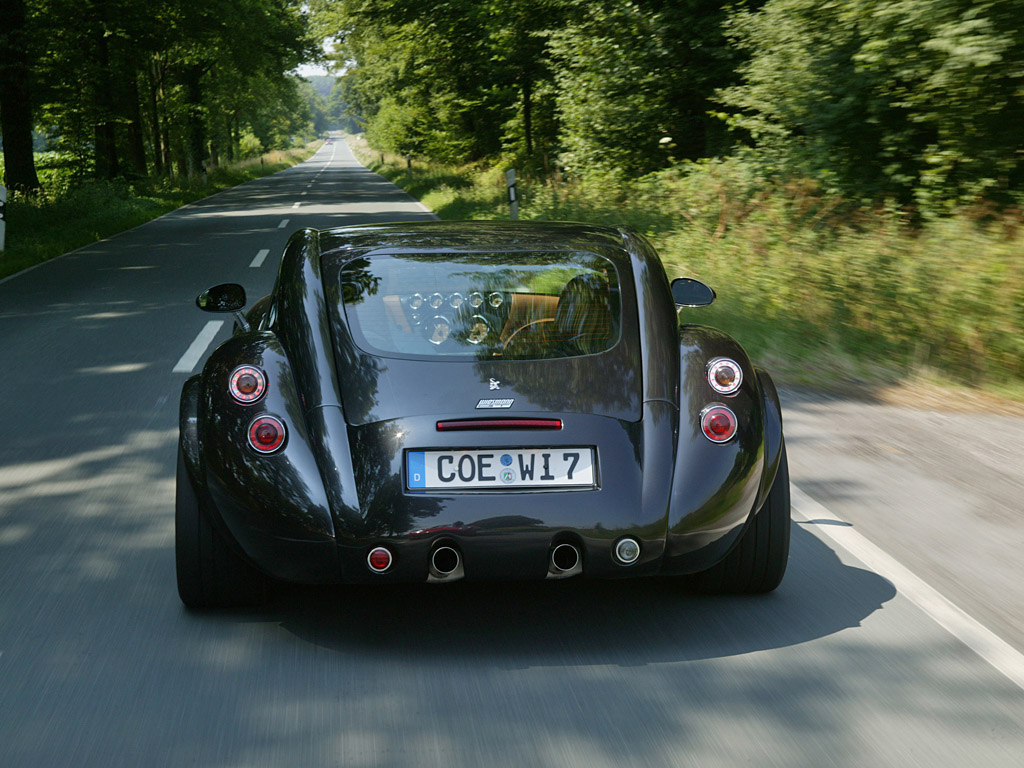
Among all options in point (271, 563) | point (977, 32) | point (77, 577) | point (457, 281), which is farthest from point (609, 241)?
point (977, 32)

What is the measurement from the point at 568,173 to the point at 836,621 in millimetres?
19692

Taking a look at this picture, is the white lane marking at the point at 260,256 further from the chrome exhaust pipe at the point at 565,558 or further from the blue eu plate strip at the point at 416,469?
the chrome exhaust pipe at the point at 565,558

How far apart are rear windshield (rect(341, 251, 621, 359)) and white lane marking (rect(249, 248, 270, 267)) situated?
468 inches

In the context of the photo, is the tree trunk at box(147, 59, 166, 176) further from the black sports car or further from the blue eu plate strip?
the blue eu plate strip

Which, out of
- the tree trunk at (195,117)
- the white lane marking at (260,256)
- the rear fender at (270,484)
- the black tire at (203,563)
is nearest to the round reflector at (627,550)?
the rear fender at (270,484)

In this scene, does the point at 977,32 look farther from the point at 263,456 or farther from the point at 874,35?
the point at 263,456

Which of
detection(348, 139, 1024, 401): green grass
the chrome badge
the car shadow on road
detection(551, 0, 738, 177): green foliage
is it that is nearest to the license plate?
the chrome badge

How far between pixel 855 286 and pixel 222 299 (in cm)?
606

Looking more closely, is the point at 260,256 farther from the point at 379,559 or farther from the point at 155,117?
the point at 155,117

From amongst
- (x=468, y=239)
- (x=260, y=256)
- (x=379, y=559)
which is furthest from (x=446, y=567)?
(x=260, y=256)

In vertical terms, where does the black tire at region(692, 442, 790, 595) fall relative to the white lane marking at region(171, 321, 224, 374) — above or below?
above

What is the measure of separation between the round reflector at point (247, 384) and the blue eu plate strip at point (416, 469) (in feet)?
1.86

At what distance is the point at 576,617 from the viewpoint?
3.73m

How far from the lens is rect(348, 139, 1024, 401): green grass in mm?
7867
